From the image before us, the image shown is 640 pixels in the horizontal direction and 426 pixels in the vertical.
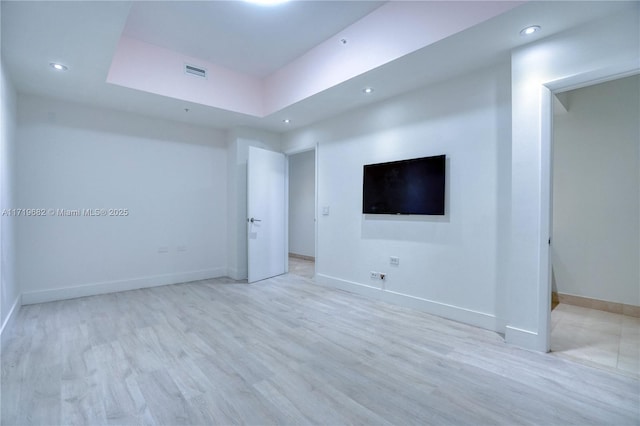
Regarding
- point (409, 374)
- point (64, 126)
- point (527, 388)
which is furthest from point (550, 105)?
point (64, 126)

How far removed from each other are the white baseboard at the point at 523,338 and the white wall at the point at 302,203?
4.65 metres

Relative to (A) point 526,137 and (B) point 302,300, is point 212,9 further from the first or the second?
(B) point 302,300

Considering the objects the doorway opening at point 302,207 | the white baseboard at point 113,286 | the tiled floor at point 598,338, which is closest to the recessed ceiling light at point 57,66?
the white baseboard at point 113,286

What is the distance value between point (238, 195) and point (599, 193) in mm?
5000

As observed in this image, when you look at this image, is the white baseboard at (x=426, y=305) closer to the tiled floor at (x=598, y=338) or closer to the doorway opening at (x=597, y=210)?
the tiled floor at (x=598, y=338)

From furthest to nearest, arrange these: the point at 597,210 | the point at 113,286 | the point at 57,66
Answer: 1. the point at 113,286
2. the point at 597,210
3. the point at 57,66

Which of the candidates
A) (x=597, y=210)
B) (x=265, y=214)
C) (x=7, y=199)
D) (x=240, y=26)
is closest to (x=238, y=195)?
(x=265, y=214)

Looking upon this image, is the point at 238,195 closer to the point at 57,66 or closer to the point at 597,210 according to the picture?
the point at 57,66

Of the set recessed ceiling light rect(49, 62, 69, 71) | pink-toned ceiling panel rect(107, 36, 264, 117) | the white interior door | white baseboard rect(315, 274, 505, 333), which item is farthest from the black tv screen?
recessed ceiling light rect(49, 62, 69, 71)

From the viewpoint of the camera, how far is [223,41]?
3398 mm

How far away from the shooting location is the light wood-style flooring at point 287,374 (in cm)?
165

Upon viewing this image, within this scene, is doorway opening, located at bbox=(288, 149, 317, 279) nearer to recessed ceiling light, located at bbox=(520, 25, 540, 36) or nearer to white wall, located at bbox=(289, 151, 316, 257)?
white wall, located at bbox=(289, 151, 316, 257)

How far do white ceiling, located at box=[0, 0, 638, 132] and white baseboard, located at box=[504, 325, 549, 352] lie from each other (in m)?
2.43

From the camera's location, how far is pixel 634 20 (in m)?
2.01
